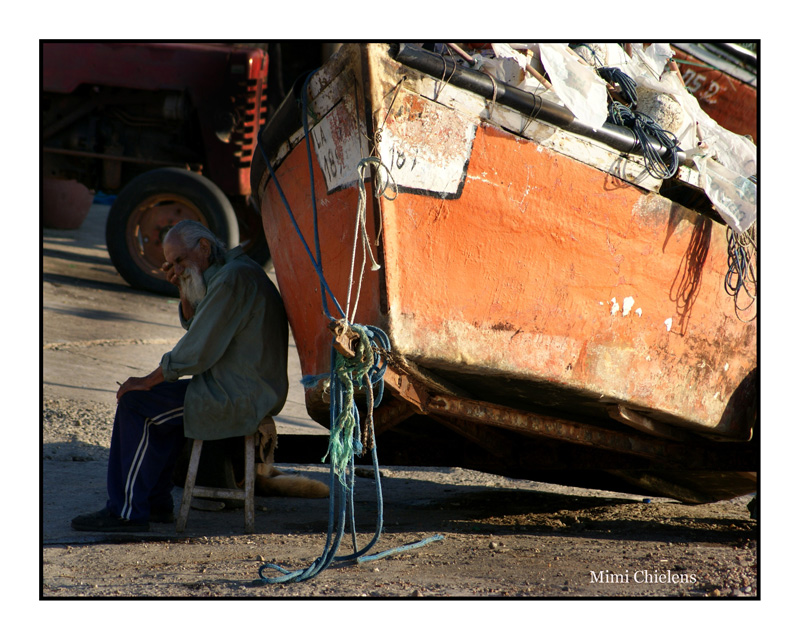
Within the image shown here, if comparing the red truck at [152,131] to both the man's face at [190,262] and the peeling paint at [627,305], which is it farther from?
the peeling paint at [627,305]

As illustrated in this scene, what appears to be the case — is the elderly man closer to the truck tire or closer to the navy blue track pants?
the navy blue track pants

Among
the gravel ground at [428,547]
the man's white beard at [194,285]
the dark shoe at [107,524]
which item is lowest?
the gravel ground at [428,547]

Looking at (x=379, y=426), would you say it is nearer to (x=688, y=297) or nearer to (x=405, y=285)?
(x=405, y=285)

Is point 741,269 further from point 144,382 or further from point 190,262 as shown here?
point 144,382

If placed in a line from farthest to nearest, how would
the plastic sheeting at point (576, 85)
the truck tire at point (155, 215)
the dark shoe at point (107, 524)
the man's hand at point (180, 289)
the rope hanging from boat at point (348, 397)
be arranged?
1. the truck tire at point (155, 215)
2. the man's hand at point (180, 289)
3. the dark shoe at point (107, 524)
4. the plastic sheeting at point (576, 85)
5. the rope hanging from boat at point (348, 397)

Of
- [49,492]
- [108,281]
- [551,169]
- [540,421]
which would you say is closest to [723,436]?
[540,421]

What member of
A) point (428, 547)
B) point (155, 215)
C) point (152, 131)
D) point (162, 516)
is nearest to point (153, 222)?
point (155, 215)

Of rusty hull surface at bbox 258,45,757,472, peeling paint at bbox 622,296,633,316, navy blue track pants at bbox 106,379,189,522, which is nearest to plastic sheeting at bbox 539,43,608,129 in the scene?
rusty hull surface at bbox 258,45,757,472

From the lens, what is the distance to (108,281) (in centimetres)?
901

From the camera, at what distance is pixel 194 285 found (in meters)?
3.80

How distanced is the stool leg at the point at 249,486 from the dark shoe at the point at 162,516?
0.41 meters

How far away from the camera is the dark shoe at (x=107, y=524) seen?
11.6 ft

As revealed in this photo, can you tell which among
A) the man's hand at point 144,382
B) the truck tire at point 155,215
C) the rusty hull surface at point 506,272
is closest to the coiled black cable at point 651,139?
the rusty hull surface at point 506,272

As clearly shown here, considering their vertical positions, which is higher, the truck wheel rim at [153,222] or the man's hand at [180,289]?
the truck wheel rim at [153,222]
